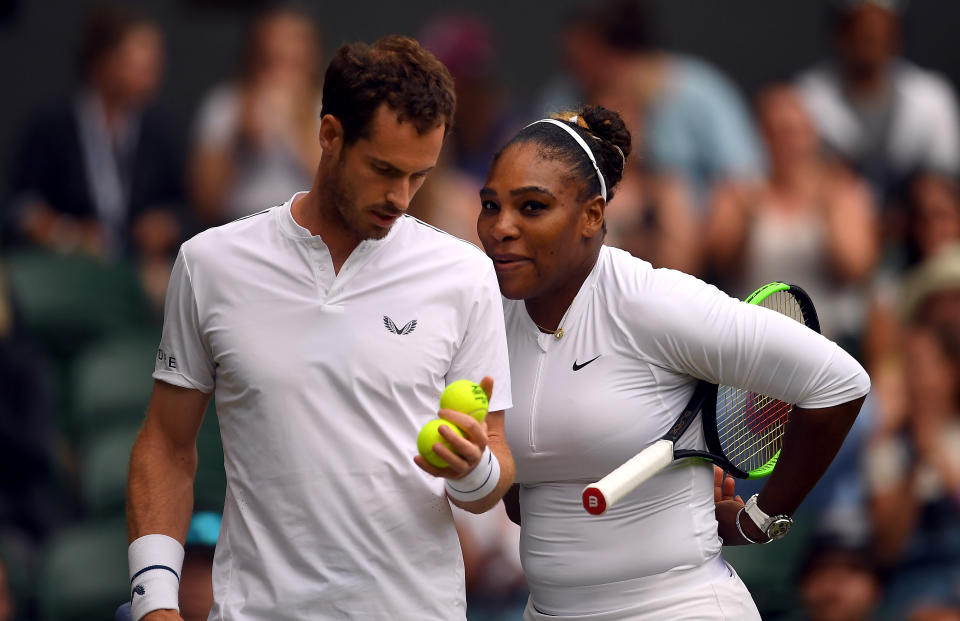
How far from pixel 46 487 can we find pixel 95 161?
1539 mm

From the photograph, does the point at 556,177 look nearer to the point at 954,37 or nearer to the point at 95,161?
the point at 95,161

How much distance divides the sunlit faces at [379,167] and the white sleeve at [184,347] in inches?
13.9

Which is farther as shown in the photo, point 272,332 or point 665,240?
point 665,240

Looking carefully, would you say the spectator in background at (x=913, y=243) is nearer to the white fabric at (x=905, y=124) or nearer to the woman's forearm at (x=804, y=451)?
the white fabric at (x=905, y=124)

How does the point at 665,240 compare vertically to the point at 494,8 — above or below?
below

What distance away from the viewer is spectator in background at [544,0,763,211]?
Result: 241 inches

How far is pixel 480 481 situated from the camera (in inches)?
104

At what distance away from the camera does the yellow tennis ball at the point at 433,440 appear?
254 cm

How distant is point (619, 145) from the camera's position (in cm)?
316

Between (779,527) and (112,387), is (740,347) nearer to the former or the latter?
(779,527)

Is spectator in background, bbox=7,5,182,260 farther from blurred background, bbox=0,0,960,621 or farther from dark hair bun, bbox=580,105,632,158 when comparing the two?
dark hair bun, bbox=580,105,632,158

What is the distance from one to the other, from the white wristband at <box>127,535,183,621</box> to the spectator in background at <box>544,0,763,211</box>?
12.1 feet

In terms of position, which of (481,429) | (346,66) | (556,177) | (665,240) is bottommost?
(665,240)

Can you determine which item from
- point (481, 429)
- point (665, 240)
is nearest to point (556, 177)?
point (481, 429)
